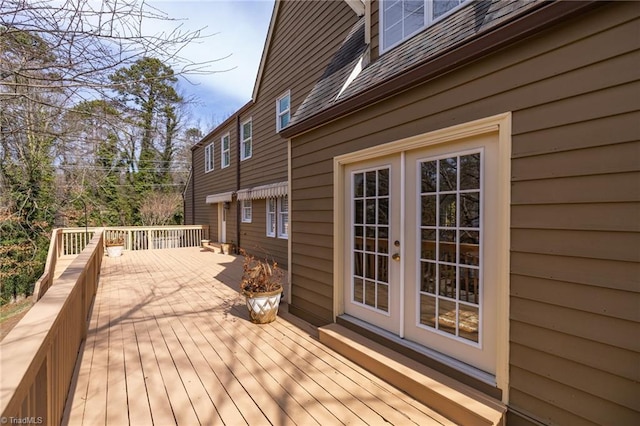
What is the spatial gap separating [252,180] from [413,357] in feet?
25.4

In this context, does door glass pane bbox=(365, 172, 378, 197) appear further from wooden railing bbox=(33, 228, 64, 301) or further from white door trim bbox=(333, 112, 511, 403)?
wooden railing bbox=(33, 228, 64, 301)

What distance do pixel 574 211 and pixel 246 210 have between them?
31.1ft

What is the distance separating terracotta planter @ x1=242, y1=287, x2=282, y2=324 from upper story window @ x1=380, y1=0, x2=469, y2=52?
341cm

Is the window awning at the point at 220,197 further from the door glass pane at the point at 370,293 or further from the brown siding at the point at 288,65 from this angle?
the door glass pane at the point at 370,293

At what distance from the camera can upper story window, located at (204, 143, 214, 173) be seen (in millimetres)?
13355

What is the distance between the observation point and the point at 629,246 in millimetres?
1614

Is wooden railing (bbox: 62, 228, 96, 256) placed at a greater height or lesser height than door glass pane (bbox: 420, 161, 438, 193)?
lesser

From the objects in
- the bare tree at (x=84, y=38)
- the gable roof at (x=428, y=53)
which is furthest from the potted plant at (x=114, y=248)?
the gable roof at (x=428, y=53)

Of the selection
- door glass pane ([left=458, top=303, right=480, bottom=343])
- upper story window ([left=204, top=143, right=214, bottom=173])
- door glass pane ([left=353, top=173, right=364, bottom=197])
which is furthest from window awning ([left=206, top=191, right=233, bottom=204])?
door glass pane ([left=458, top=303, right=480, bottom=343])

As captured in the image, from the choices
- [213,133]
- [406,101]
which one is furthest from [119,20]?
[213,133]

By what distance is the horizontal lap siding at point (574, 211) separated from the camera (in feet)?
5.35

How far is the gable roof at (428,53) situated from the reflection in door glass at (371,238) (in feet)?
2.70
